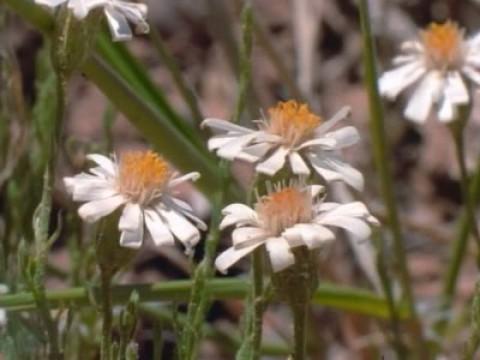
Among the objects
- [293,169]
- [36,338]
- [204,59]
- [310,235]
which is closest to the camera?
[310,235]

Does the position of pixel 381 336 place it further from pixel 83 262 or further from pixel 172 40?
pixel 172 40

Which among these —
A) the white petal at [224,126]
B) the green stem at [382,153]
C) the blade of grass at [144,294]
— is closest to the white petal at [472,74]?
the green stem at [382,153]

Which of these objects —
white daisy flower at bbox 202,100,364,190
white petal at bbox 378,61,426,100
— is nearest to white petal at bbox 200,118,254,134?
white daisy flower at bbox 202,100,364,190

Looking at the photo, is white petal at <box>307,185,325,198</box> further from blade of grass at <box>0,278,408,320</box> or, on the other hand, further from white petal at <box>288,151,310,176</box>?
blade of grass at <box>0,278,408,320</box>

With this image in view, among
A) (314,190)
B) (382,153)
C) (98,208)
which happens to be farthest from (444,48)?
(98,208)

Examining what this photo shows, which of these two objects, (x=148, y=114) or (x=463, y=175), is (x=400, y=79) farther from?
(x=148, y=114)

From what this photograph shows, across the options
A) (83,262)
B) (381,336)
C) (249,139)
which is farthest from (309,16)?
(249,139)
